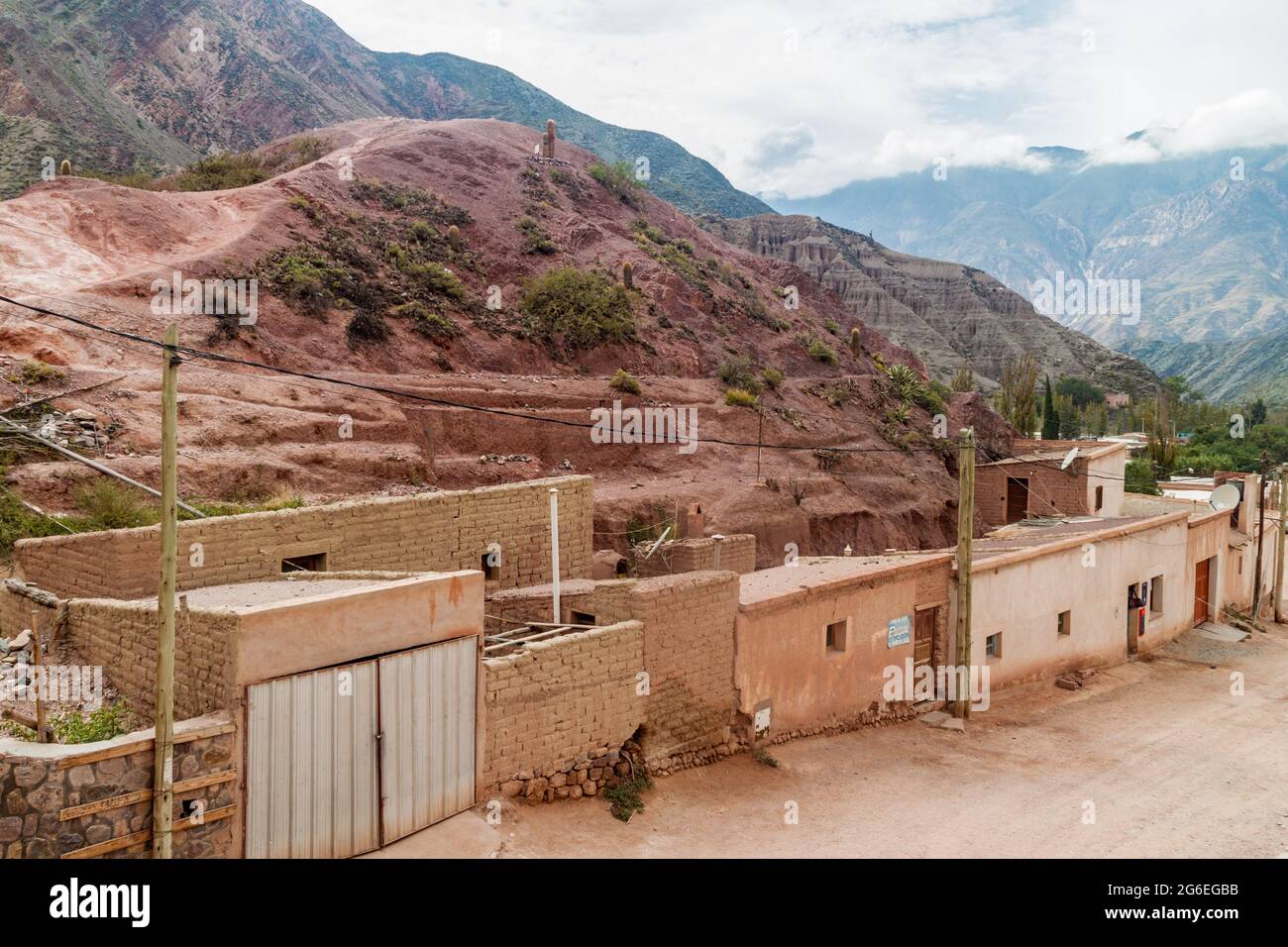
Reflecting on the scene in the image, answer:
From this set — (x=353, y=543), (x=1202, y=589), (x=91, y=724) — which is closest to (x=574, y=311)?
(x=1202, y=589)

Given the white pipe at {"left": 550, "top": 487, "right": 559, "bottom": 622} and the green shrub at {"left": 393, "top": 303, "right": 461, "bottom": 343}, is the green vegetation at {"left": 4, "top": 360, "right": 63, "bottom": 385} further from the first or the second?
the green shrub at {"left": 393, "top": 303, "right": 461, "bottom": 343}

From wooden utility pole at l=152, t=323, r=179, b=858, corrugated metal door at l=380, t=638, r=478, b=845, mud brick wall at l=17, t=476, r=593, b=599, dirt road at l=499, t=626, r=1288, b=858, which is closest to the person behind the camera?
wooden utility pole at l=152, t=323, r=179, b=858

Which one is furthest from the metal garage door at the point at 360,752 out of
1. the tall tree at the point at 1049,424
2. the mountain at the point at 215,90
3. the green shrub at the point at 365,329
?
the tall tree at the point at 1049,424

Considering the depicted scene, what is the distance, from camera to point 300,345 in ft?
89.4

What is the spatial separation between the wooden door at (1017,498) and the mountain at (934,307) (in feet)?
224

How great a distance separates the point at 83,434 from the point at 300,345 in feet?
32.7

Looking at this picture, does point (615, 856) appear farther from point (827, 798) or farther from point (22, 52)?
point (22, 52)

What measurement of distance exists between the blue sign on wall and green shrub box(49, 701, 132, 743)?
35.6 ft

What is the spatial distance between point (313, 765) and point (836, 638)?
8373mm

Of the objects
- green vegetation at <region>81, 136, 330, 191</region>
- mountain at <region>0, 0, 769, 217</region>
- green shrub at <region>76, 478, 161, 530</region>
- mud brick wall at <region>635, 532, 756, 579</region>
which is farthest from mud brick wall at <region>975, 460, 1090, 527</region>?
mountain at <region>0, 0, 769, 217</region>

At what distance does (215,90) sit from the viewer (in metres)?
87.0

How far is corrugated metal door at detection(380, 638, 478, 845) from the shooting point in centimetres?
882

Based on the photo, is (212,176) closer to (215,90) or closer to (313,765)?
(313,765)

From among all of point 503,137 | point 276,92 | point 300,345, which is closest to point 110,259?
point 300,345
